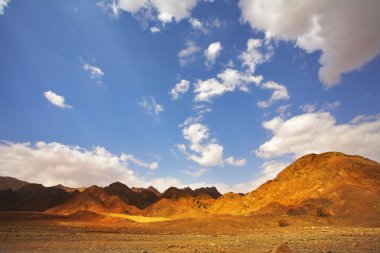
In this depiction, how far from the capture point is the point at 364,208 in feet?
198

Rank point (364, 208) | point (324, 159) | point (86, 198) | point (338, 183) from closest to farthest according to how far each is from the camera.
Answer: point (364, 208)
point (338, 183)
point (324, 159)
point (86, 198)

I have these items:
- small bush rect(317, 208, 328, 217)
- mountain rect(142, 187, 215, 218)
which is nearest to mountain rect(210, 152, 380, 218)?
small bush rect(317, 208, 328, 217)

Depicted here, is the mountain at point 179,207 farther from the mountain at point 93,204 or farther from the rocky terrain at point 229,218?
the mountain at point 93,204

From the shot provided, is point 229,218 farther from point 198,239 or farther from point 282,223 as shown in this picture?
point 198,239

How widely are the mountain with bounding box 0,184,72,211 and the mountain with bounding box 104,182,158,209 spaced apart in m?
24.8

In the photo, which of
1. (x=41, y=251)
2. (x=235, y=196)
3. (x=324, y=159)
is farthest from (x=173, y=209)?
(x=41, y=251)

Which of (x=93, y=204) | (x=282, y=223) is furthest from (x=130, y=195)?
(x=282, y=223)

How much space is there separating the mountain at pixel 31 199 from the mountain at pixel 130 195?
2478cm

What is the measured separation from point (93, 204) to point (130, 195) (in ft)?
138

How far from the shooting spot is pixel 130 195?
160375 millimetres

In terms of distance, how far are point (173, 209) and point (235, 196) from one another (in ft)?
72.8

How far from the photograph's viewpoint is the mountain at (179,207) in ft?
382

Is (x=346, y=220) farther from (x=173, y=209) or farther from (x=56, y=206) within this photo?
(x=56, y=206)

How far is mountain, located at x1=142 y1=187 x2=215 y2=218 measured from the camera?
116438 mm
